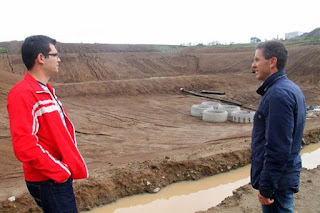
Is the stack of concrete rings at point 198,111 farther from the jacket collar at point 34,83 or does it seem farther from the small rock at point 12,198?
the jacket collar at point 34,83

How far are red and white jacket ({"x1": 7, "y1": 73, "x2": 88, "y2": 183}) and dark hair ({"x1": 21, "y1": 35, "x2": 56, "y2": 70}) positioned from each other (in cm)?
15

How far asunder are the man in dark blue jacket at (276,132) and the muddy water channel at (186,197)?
4202 mm

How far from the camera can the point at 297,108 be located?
2.55 metres

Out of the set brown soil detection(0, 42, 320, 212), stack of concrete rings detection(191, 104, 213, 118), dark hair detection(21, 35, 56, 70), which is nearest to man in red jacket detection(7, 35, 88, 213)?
dark hair detection(21, 35, 56, 70)

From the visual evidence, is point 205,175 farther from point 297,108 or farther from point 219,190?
point 297,108

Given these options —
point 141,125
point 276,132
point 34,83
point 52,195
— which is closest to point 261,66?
point 276,132

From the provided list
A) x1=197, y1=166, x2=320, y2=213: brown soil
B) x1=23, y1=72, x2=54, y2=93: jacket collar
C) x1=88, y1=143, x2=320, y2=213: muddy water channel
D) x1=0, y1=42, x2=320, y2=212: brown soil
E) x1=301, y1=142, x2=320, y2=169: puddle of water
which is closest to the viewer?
x1=23, y1=72, x2=54, y2=93: jacket collar

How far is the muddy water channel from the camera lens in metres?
6.66

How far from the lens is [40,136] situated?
2418mm

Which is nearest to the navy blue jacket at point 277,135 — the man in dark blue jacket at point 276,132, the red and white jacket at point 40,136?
the man in dark blue jacket at point 276,132

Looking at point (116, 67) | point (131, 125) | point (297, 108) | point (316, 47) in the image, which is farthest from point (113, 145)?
point (316, 47)

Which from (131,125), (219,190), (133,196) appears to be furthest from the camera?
(131,125)

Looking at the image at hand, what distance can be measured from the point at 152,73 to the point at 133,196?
2379 cm

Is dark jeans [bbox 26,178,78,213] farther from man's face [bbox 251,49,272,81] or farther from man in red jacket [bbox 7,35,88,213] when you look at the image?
man's face [bbox 251,49,272,81]
